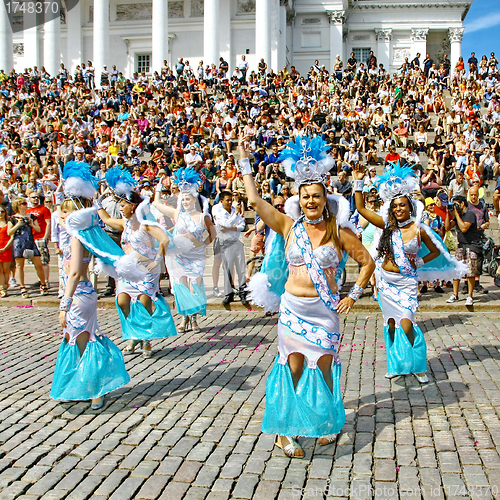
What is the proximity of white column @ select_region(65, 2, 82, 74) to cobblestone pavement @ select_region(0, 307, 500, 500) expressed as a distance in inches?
1494

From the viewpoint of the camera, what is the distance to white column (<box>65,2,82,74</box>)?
40.6 meters

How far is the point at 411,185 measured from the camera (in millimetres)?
5945

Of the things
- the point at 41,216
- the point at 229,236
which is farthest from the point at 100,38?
the point at 229,236

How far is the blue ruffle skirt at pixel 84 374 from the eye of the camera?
509 cm

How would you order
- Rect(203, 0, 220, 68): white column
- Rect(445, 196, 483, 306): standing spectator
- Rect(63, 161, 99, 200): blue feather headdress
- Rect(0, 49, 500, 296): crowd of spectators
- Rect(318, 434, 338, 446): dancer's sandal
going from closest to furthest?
1. Rect(318, 434, 338, 446): dancer's sandal
2. Rect(63, 161, 99, 200): blue feather headdress
3. Rect(445, 196, 483, 306): standing spectator
4. Rect(0, 49, 500, 296): crowd of spectators
5. Rect(203, 0, 220, 68): white column

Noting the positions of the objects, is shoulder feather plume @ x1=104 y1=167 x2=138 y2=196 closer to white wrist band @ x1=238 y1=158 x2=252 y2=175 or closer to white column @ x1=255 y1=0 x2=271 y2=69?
white wrist band @ x1=238 y1=158 x2=252 y2=175

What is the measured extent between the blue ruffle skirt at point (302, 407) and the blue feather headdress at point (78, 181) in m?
2.48

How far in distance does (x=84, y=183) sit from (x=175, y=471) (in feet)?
8.90

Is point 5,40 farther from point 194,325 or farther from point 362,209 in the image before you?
point 362,209

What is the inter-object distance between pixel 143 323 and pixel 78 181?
7.34ft

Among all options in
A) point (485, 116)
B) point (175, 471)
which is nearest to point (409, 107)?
point (485, 116)

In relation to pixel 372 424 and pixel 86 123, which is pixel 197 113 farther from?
pixel 372 424

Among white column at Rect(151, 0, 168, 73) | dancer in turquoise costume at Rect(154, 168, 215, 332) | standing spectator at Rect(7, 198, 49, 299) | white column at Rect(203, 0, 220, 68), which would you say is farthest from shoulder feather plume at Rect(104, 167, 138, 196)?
white column at Rect(151, 0, 168, 73)

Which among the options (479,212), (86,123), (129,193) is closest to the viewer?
(129,193)
